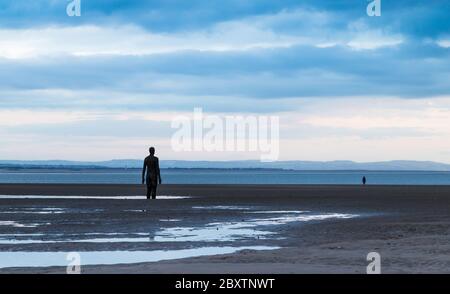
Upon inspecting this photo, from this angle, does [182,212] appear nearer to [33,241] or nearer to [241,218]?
[241,218]

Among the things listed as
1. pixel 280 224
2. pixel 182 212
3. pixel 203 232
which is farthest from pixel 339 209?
pixel 203 232

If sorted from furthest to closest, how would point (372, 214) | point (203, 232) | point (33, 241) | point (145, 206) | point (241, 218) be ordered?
point (145, 206) → point (372, 214) → point (241, 218) → point (203, 232) → point (33, 241)

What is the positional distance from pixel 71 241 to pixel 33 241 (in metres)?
0.87

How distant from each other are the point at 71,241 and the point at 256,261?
5.99 m

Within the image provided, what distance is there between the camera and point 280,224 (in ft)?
80.5

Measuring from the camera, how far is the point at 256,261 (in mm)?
14641

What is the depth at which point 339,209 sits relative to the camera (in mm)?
33125
